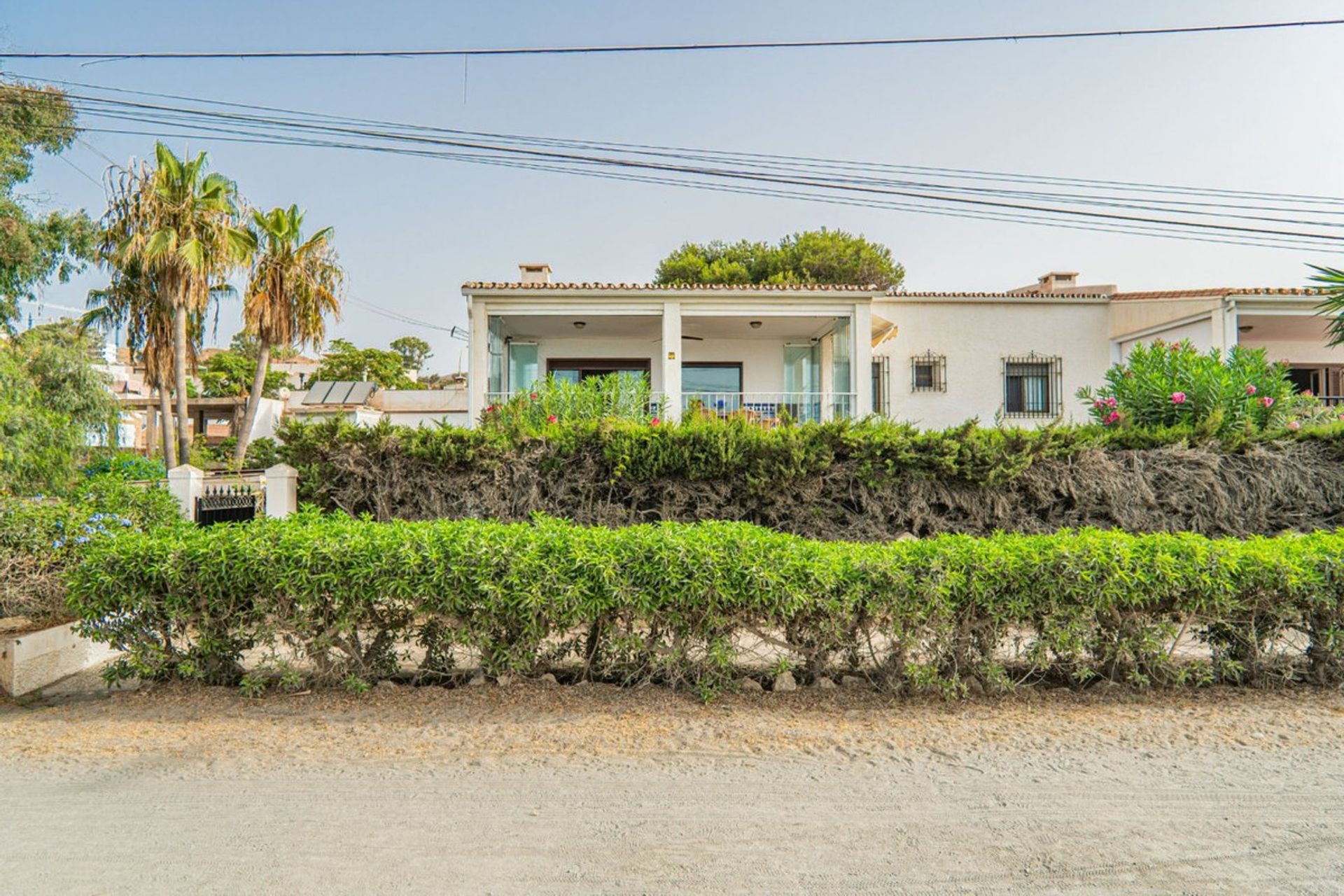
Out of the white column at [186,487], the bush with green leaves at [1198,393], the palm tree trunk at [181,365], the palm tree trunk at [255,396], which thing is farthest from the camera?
the palm tree trunk at [255,396]

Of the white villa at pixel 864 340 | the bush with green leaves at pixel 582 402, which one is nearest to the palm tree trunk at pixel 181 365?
the white villa at pixel 864 340

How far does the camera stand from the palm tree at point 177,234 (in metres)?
16.6

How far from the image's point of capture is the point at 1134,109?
1076 centimetres

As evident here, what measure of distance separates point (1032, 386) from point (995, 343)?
1.20m

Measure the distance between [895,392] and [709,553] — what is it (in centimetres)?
1179

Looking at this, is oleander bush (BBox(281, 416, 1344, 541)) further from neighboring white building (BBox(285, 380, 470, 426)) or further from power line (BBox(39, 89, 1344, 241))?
neighboring white building (BBox(285, 380, 470, 426))

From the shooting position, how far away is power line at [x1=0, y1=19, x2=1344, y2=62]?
8.00 m

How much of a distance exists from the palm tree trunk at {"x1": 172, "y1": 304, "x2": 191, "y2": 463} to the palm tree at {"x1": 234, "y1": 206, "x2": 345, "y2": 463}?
1611 mm

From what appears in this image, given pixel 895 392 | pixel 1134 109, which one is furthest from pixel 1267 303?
pixel 895 392

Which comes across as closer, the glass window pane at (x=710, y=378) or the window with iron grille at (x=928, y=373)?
the window with iron grille at (x=928, y=373)

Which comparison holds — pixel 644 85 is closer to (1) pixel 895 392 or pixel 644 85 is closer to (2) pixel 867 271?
(1) pixel 895 392

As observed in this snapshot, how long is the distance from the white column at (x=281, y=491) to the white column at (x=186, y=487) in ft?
3.59

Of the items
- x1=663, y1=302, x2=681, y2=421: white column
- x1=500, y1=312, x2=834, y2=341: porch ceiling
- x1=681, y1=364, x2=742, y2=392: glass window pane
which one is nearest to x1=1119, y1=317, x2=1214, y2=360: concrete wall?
x1=500, y1=312, x2=834, y2=341: porch ceiling

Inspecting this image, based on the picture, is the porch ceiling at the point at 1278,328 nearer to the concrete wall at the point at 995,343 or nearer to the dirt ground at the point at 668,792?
the concrete wall at the point at 995,343
